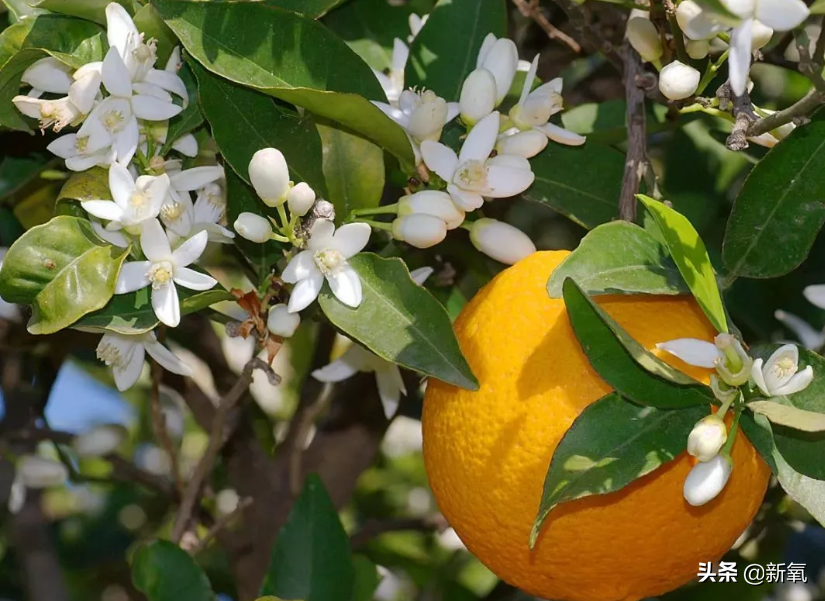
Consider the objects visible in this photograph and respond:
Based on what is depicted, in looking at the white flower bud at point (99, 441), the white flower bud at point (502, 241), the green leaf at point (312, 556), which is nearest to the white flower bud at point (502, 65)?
the white flower bud at point (502, 241)

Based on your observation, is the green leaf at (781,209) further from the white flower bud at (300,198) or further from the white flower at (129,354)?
the white flower at (129,354)

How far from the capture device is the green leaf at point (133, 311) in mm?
890

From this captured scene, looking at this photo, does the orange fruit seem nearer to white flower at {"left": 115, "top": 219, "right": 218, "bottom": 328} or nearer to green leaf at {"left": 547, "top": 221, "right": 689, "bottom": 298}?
green leaf at {"left": 547, "top": 221, "right": 689, "bottom": 298}

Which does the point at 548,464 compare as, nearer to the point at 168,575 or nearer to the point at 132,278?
the point at 132,278

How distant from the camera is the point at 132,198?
88 cm

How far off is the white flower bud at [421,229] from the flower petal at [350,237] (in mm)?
35

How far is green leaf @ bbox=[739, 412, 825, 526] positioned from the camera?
79 centimetres

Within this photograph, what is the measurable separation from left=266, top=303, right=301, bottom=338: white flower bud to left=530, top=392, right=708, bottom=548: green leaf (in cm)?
27

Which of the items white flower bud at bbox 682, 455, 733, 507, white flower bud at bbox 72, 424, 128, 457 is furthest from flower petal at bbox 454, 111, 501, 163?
white flower bud at bbox 72, 424, 128, 457

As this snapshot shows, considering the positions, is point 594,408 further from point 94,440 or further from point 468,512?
point 94,440

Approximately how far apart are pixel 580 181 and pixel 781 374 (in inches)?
13.4

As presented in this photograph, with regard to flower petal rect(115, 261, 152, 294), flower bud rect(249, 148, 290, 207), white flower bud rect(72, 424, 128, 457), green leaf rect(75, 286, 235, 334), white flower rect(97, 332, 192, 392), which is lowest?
white flower bud rect(72, 424, 128, 457)

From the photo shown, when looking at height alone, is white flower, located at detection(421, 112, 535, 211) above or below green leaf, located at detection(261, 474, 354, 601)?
above

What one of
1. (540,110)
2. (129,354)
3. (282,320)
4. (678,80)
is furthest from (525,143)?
(129,354)
